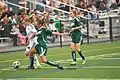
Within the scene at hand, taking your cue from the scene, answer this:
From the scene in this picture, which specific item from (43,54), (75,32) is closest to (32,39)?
(43,54)

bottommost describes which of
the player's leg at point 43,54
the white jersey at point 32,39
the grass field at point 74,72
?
the grass field at point 74,72

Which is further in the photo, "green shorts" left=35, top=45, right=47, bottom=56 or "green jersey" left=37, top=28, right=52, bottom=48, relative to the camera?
"green jersey" left=37, top=28, right=52, bottom=48

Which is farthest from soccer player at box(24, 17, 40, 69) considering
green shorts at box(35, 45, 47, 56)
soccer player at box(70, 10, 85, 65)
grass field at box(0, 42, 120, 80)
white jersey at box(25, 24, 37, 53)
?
soccer player at box(70, 10, 85, 65)

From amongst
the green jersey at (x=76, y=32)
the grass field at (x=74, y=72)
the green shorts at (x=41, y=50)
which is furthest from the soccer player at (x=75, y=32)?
the green shorts at (x=41, y=50)

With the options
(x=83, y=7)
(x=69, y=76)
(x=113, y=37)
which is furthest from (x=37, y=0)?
(x=69, y=76)

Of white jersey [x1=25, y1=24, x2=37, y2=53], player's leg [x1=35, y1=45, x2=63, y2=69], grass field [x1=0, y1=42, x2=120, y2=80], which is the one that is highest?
white jersey [x1=25, y1=24, x2=37, y2=53]

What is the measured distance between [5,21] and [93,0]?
520 inches

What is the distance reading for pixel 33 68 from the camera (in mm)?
16031

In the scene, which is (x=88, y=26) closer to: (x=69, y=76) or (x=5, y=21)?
(x=5, y=21)

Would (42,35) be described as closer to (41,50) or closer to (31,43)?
(41,50)

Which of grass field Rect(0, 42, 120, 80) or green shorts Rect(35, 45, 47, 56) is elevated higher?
green shorts Rect(35, 45, 47, 56)

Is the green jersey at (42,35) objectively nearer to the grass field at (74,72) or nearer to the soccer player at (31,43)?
the soccer player at (31,43)

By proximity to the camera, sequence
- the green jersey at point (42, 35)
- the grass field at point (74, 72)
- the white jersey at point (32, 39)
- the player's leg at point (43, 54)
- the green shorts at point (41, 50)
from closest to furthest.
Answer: the grass field at point (74, 72) → the player's leg at point (43, 54) → the green shorts at point (41, 50) → the green jersey at point (42, 35) → the white jersey at point (32, 39)

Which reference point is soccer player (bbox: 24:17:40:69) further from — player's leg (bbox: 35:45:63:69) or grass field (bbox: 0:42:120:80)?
player's leg (bbox: 35:45:63:69)
